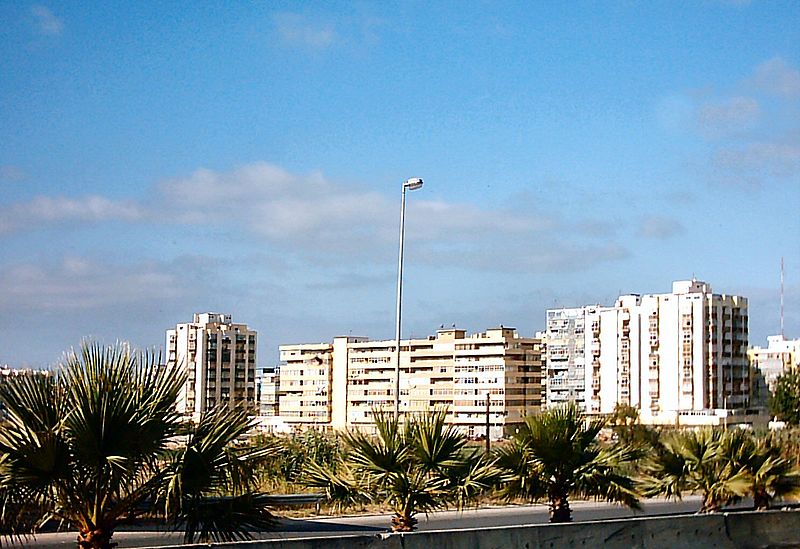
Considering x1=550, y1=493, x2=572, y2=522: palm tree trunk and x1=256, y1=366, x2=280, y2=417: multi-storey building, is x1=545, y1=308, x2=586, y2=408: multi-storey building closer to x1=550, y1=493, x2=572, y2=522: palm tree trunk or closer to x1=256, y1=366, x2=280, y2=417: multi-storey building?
x1=256, y1=366, x2=280, y2=417: multi-storey building

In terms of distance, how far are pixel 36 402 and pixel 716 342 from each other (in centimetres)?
12559

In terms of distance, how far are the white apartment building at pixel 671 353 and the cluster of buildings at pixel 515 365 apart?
12 cm

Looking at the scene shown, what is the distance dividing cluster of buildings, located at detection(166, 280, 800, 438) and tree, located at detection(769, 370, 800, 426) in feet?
20.4

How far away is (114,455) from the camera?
1055cm

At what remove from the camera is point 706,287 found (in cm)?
13725

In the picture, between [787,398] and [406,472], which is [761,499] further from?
[787,398]

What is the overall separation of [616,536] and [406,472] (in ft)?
9.98

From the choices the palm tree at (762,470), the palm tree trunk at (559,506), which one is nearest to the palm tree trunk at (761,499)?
the palm tree at (762,470)

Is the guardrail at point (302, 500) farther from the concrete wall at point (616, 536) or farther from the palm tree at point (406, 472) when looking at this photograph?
the concrete wall at point (616, 536)

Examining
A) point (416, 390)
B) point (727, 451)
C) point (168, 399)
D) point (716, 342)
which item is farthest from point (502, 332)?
point (168, 399)

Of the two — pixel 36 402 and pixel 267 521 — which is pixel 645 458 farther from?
pixel 36 402

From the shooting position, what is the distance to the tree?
112 m

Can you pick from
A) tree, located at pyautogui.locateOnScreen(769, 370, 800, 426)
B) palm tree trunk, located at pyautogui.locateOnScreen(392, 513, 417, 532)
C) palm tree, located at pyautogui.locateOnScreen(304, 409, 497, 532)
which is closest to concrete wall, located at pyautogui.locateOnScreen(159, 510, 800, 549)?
palm tree, located at pyautogui.locateOnScreen(304, 409, 497, 532)

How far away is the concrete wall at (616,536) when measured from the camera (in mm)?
10383
